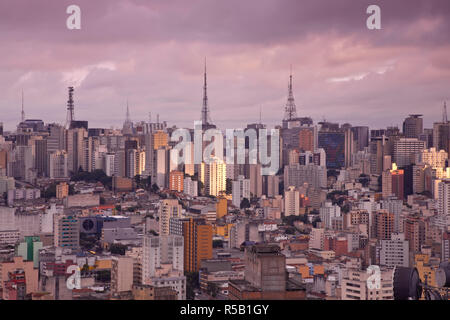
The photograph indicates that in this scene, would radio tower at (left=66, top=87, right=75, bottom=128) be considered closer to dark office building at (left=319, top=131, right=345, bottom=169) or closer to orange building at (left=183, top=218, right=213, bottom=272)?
orange building at (left=183, top=218, right=213, bottom=272)

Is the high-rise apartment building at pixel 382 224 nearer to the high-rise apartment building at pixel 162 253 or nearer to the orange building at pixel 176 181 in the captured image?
the high-rise apartment building at pixel 162 253

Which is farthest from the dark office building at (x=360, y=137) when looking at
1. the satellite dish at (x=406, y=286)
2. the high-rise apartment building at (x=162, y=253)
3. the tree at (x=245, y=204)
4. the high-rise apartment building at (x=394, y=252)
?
the satellite dish at (x=406, y=286)

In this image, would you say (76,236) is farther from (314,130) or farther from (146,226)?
(314,130)

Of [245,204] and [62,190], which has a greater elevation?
[62,190]

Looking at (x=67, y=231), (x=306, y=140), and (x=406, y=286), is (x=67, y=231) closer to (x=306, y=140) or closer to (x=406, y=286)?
(x=406, y=286)

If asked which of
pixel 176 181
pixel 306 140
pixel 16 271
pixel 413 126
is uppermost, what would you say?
pixel 413 126

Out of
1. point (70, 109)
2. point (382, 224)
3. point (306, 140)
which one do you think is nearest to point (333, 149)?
point (306, 140)
